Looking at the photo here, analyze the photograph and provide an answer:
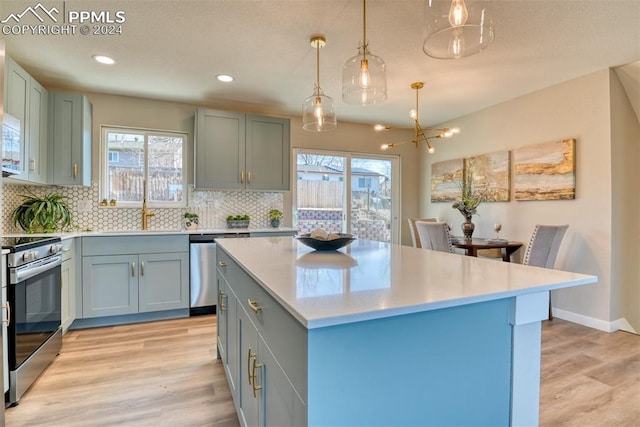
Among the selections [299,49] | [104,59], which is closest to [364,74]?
→ [299,49]

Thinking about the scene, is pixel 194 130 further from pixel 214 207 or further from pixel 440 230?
pixel 440 230

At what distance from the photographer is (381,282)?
1.10 metres

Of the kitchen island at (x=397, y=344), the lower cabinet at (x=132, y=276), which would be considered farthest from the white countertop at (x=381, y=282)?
the lower cabinet at (x=132, y=276)

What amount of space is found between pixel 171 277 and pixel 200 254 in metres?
0.36

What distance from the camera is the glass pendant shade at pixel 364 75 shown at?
2.11 meters

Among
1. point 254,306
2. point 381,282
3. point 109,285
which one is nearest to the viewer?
point 381,282

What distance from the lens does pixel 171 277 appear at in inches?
134

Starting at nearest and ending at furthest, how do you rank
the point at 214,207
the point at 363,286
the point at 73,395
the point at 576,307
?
the point at 363,286 → the point at 73,395 → the point at 576,307 → the point at 214,207

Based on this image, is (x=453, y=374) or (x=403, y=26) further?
(x=403, y=26)

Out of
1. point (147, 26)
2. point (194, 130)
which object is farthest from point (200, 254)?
point (147, 26)

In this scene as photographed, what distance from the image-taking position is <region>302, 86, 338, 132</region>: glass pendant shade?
8.18 ft

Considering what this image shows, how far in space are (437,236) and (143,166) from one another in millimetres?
3419

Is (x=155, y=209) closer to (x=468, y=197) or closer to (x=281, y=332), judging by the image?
(x=281, y=332)

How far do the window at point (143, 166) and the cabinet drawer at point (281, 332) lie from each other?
3.02 m
